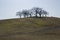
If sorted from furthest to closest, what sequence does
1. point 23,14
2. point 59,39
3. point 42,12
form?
point 23,14 → point 42,12 → point 59,39

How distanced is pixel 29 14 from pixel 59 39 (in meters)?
45.1

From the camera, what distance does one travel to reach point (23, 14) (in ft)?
214

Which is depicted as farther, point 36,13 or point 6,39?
point 36,13

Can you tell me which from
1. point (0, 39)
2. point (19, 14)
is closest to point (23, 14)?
point (19, 14)

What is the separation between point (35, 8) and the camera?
6150cm

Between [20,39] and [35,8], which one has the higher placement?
[35,8]

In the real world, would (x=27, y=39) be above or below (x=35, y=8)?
below

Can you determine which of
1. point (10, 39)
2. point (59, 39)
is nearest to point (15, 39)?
point (10, 39)

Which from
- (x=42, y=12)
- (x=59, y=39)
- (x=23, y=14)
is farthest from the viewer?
(x=23, y=14)

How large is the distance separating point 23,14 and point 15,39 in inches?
1865

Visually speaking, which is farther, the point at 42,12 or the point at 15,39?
the point at 42,12

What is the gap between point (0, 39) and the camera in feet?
60.1

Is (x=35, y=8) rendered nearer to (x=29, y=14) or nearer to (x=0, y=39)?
(x=29, y=14)

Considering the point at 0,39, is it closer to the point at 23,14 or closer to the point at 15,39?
the point at 15,39
